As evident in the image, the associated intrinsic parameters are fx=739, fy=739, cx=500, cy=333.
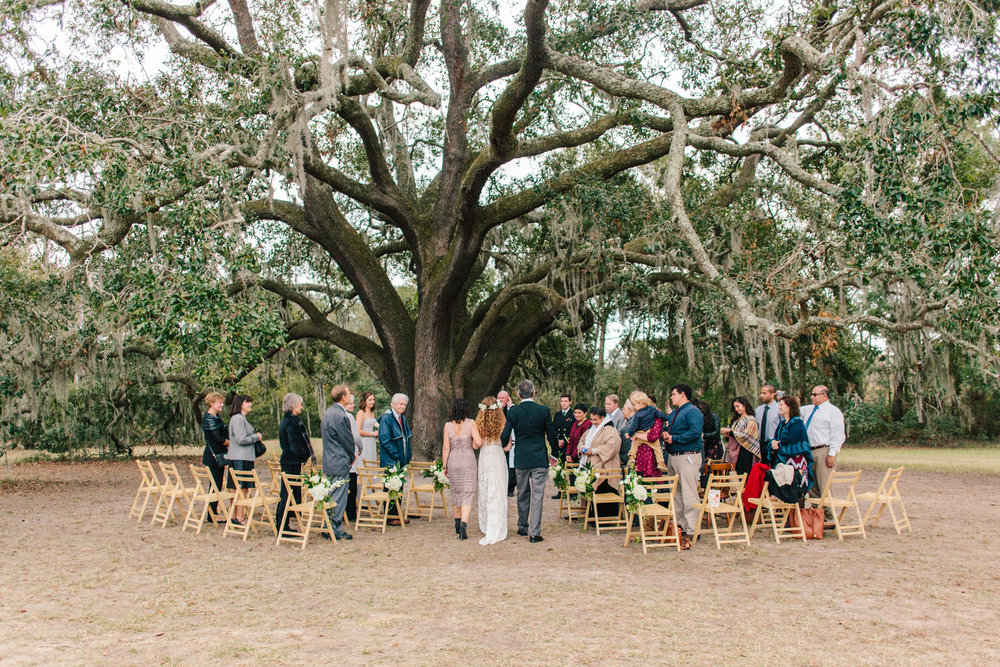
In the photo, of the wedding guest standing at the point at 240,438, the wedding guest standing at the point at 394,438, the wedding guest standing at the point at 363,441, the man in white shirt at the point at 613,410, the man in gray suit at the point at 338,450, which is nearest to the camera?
the man in gray suit at the point at 338,450

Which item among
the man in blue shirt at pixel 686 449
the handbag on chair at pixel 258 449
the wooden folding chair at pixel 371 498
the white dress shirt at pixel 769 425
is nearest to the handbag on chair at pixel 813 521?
the white dress shirt at pixel 769 425

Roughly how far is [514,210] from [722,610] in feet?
31.2

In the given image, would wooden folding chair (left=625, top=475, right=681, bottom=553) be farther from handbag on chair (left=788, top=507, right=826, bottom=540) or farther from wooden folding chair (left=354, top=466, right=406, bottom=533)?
wooden folding chair (left=354, top=466, right=406, bottom=533)

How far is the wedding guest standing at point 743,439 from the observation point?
793 cm

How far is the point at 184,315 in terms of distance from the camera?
757 centimetres

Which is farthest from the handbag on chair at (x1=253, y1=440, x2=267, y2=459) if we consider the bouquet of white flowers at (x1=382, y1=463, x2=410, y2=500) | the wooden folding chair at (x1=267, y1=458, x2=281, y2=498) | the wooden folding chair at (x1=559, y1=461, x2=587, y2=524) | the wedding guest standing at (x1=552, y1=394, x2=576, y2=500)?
the wedding guest standing at (x1=552, y1=394, x2=576, y2=500)

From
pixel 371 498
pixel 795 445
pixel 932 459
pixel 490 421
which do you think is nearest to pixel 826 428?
pixel 795 445

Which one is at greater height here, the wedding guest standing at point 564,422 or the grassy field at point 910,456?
the wedding guest standing at point 564,422

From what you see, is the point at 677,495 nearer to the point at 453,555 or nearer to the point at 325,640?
the point at 453,555

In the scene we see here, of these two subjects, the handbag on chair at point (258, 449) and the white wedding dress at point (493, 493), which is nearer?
the white wedding dress at point (493, 493)

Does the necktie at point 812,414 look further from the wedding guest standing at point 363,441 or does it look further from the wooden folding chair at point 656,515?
the wedding guest standing at point 363,441

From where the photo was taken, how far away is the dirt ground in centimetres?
395

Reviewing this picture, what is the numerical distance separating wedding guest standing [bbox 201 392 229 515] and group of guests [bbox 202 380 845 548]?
1cm

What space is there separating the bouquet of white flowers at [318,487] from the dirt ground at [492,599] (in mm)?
467
